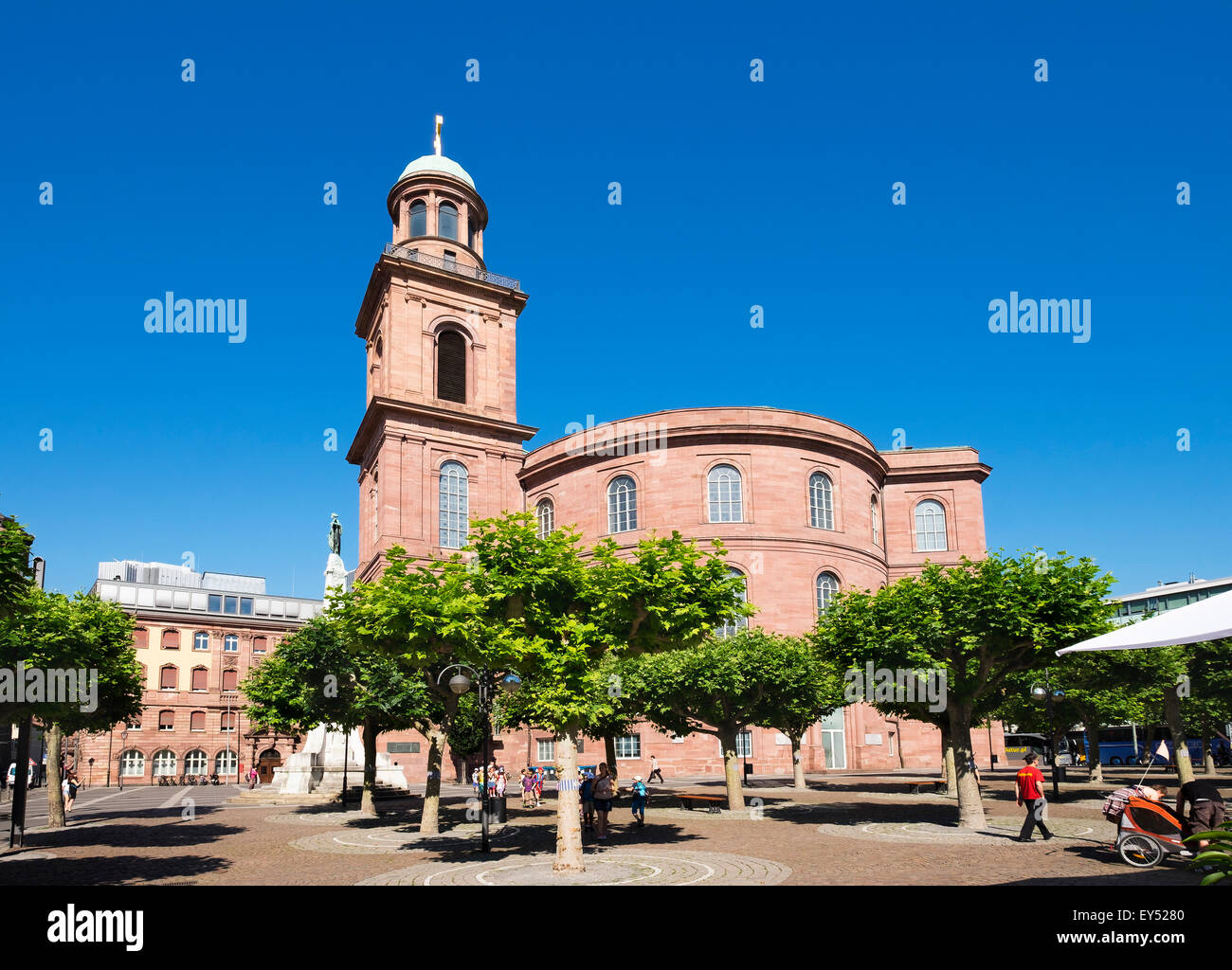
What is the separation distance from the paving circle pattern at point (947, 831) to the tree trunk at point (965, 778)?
1.01ft

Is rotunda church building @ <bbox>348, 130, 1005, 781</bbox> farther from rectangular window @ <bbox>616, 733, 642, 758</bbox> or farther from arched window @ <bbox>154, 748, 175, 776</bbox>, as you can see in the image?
arched window @ <bbox>154, 748, 175, 776</bbox>

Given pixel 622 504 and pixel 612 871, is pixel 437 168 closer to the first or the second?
pixel 622 504

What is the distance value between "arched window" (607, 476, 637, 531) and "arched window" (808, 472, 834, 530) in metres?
9.45

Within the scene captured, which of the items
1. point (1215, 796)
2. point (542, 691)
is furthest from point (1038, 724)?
point (542, 691)

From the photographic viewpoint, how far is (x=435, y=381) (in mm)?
51531

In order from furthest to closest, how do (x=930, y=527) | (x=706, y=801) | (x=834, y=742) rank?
(x=930, y=527) → (x=834, y=742) → (x=706, y=801)

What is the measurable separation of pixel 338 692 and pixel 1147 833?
2014 cm

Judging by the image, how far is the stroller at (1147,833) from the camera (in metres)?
13.7

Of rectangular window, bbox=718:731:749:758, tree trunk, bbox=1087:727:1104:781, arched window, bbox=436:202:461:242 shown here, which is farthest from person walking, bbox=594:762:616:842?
arched window, bbox=436:202:461:242

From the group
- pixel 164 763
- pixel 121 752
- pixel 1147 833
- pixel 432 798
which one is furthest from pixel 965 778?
pixel 164 763

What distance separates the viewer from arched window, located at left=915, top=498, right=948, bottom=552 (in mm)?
54406

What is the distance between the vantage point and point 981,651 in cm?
1998

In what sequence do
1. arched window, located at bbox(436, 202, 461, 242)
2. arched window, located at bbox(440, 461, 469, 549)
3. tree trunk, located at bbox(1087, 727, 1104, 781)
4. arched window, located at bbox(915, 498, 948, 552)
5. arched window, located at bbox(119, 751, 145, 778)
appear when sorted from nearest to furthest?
tree trunk, located at bbox(1087, 727, 1104, 781) → arched window, located at bbox(440, 461, 469, 549) → arched window, located at bbox(915, 498, 948, 552) → arched window, located at bbox(436, 202, 461, 242) → arched window, located at bbox(119, 751, 145, 778)
